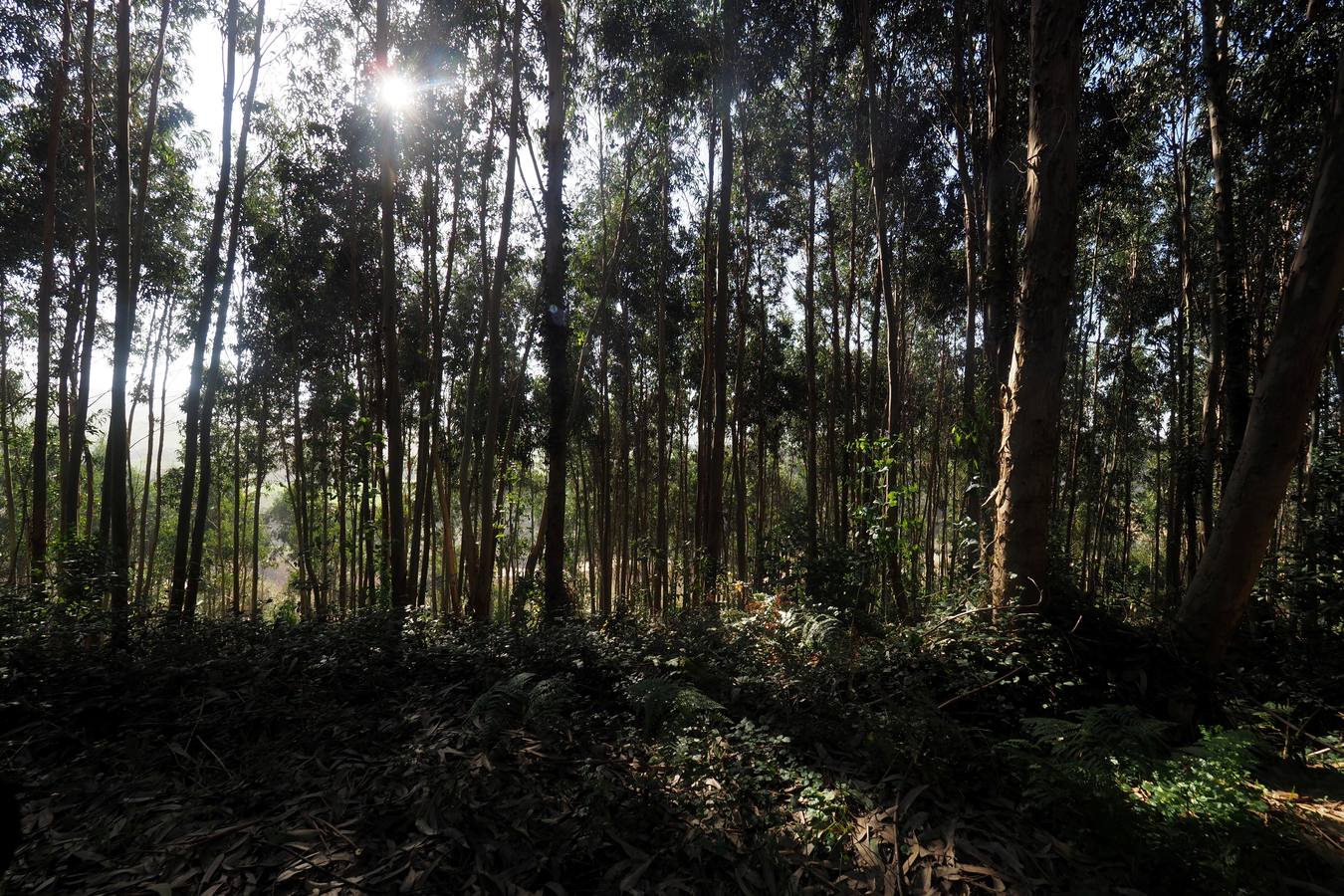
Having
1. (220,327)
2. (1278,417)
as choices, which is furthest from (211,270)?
(1278,417)

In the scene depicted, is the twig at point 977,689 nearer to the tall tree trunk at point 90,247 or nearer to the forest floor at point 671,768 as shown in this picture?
the forest floor at point 671,768

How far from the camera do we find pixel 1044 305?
3.81 meters

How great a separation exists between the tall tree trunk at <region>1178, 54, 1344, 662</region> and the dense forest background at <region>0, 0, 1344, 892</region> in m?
0.02

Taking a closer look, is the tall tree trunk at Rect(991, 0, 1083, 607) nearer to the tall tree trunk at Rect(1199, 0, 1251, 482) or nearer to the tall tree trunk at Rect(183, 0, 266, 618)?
the tall tree trunk at Rect(1199, 0, 1251, 482)

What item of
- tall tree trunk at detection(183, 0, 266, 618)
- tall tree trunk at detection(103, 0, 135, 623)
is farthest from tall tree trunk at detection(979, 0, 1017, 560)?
tall tree trunk at detection(183, 0, 266, 618)

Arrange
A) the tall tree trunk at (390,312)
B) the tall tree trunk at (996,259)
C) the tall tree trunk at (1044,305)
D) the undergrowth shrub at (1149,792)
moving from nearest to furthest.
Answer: the undergrowth shrub at (1149,792) < the tall tree trunk at (1044,305) < the tall tree trunk at (996,259) < the tall tree trunk at (390,312)

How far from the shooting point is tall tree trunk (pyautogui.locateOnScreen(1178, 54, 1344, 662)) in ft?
10.5

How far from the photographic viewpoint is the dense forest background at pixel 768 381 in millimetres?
3068

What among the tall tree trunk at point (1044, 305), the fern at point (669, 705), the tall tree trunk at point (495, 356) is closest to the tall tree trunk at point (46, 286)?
the tall tree trunk at point (495, 356)

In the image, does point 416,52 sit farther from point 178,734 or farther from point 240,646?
point 178,734

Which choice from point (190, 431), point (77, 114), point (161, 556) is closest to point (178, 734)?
point (190, 431)

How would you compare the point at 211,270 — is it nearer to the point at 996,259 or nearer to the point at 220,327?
the point at 220,327

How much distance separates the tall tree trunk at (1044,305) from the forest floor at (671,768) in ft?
1.90

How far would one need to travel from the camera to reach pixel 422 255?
11.5 metres
